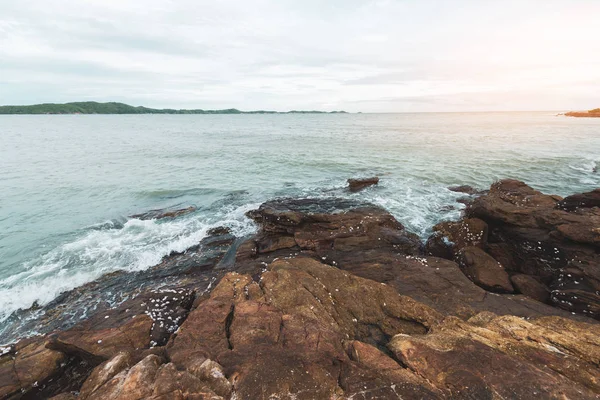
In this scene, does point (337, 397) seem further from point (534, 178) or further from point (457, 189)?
point (534, 178)

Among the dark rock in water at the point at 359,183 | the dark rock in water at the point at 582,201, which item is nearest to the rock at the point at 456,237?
the dark rock in water at the point at 582,201

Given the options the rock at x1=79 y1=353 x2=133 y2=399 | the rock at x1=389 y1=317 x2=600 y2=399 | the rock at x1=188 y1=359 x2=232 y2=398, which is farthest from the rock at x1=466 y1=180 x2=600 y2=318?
the rock at x1=79 y1=353 x2=133 y2=399

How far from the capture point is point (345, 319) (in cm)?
916

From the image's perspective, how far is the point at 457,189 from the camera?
2722 cm

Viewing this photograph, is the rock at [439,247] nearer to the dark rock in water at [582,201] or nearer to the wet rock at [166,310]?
the dark rock in water at [582,201]

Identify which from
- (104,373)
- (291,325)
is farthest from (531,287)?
(104,373)

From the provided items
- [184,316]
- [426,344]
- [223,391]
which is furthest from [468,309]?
[184,316]

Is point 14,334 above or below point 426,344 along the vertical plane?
below

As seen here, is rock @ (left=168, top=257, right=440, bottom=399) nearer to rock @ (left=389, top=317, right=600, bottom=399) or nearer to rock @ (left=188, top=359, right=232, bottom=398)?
rock @ (left=188, top=359, right=232, bottom=398)

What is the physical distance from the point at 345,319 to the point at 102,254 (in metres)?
15.1

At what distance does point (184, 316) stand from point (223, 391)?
5412 millimetres

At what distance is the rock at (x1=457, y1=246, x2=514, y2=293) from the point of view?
12364 mm

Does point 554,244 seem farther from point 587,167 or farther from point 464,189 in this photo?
point 587,167

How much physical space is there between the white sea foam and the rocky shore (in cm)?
107
